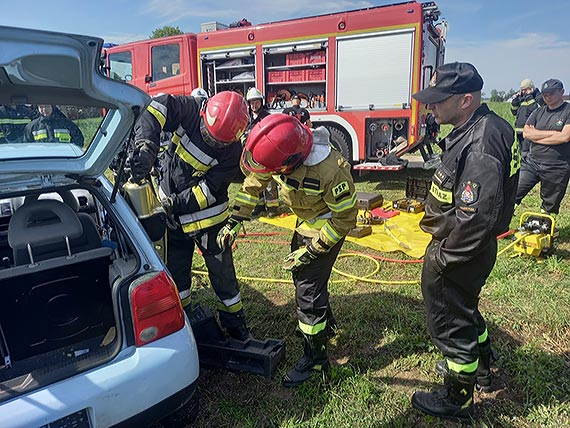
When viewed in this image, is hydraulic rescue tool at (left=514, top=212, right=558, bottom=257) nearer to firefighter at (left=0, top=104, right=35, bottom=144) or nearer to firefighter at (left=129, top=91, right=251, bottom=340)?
firefighter at (left=129, top=91, right=251, bottom=340)

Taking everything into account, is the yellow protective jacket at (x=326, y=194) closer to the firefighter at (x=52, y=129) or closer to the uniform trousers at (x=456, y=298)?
the uniform trousers at (x=456, y=298)

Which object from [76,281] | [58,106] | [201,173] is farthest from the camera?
[201,173]

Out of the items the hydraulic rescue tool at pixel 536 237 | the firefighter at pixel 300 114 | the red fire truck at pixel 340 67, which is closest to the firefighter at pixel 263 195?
the firefighter at pixel 300 114

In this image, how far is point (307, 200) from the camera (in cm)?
247

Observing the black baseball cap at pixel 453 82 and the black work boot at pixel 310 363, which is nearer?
the black baseball cap at pixel 453 82

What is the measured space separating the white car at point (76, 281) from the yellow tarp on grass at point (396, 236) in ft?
10.7

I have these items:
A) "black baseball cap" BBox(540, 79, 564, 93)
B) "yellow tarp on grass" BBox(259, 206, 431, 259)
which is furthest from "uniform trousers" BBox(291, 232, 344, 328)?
"black baseball cap" BBox(540, 79, 564, 93)

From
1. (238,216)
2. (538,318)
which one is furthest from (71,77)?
(538,318)

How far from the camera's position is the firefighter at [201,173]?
266cm

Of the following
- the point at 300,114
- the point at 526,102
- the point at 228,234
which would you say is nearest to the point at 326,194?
the point at 228,234

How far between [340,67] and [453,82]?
242 inches

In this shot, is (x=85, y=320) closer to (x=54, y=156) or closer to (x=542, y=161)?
(x=54, y=156)

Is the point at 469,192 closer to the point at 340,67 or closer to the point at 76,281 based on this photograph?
the point at 76,281

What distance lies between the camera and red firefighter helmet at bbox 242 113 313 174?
220cm
